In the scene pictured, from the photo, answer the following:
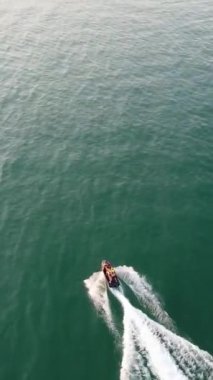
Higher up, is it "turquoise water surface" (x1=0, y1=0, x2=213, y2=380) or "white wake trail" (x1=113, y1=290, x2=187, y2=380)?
"turquoise water surface" (x1=0, y1=0, x2=213, y2=380)

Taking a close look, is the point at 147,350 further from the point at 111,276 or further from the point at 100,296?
the point at 111,276

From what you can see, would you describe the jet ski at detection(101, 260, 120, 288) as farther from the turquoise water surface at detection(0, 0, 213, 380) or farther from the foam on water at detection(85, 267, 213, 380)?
the turquoise water surface at detection(0, 0, 213, 380)

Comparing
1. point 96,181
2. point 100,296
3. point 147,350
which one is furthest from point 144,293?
point 96,181

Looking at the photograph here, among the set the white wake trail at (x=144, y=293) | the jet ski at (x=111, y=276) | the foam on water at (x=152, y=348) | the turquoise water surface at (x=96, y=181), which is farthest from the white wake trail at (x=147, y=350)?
the jet ski at (x=111, y=276)

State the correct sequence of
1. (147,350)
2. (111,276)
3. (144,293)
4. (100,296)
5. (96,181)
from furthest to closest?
1. (96,181)
2. (111,276)
3. (100,296)
4. (144,293)
5. (147,350)

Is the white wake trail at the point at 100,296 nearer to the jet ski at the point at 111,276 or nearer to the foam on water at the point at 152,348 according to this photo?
the foam on water at the point at 152,348

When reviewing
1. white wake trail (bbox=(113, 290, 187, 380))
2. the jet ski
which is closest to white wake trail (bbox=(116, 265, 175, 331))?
the jet ski

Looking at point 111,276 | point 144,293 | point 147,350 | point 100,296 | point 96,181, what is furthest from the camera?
point 96,181

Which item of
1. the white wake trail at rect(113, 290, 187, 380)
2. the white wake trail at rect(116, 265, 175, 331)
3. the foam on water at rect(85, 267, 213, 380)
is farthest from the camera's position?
the white wake trail at rect(116, 265, 175, 331)

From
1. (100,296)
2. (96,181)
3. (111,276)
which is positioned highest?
(96,181)

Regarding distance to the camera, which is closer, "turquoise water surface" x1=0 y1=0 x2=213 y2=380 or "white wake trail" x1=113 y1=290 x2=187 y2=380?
"white wake trail" x1=113 y1=290 x2=187 y2=380
